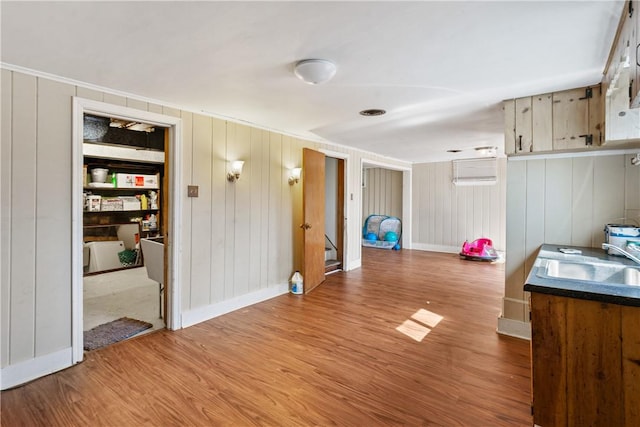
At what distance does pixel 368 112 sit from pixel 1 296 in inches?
131

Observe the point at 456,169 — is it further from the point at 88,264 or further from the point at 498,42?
the point at 88,264

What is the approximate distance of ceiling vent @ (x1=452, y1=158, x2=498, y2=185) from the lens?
6.86 metres

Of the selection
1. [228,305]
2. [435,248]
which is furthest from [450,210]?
[228,305]

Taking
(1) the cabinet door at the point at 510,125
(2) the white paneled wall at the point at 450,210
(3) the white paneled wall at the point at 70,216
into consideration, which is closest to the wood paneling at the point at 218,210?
(3) the white paneled wall at the point at 70,216

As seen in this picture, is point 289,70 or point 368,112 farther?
point 368,112

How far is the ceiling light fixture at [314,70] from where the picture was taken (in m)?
2.05

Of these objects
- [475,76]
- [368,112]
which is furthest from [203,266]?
[475,76]

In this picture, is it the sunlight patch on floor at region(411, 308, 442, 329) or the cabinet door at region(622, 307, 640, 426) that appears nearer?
the cabinet door at region(622, 307, 640, 426)

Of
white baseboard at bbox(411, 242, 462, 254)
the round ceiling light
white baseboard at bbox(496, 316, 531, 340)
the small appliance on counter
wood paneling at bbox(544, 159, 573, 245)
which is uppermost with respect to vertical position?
the round ceiling light

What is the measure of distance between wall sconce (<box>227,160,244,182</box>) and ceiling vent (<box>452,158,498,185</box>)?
5.57 metres

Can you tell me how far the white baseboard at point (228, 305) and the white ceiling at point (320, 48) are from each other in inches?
83.2

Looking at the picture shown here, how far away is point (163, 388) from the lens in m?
2.14

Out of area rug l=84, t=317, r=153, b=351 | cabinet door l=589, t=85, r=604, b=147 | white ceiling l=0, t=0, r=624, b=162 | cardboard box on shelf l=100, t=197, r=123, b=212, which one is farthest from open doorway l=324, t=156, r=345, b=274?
cardboard box on shelf l=100, t=197, r=123, b=212

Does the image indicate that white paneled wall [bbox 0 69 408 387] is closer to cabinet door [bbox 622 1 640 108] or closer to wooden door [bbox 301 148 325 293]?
wooden door [bbox 301 148 325 293]
